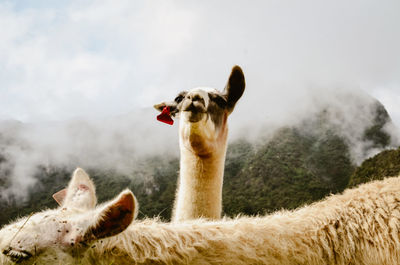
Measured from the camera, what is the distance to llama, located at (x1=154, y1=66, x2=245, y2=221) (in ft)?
14.5

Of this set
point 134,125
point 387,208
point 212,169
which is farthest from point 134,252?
point 134,125

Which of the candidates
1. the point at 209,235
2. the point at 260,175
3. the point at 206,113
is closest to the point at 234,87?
the point at 206,113

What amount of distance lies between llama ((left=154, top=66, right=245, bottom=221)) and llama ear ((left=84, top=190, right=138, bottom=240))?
2787mm

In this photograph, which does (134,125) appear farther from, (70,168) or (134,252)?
(134,252)

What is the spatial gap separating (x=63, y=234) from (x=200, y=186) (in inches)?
125

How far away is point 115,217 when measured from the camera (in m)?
1.63

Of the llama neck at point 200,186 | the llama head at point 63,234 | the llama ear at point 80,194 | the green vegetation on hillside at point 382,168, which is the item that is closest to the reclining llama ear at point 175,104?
the llama neck at point 200,186

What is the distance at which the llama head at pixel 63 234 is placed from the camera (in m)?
1.62

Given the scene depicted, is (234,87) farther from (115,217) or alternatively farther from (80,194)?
(115,217)

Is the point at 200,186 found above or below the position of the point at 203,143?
below

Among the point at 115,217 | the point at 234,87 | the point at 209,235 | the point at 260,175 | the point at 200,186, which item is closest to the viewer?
the point at 115,217

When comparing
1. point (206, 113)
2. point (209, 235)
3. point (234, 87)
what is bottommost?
point (209, 235)

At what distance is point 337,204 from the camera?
2.49 m

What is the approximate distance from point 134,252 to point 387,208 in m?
Answer: 1.78
